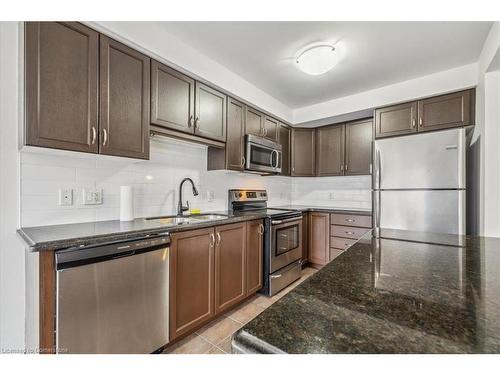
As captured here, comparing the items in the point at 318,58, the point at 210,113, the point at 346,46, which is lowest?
the point at 210,113

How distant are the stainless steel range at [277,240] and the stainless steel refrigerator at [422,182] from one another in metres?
0.96

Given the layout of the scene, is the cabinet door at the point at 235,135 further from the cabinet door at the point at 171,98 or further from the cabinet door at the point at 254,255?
the cabinet door at the point at 254,255

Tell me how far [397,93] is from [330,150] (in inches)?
44.1

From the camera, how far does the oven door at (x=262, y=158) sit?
8.89ft

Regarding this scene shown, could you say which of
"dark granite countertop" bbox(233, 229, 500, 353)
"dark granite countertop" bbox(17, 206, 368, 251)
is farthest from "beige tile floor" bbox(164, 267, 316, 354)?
"dark granite countertop" bbox(233, 229, 500, 353)

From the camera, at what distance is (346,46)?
204cm

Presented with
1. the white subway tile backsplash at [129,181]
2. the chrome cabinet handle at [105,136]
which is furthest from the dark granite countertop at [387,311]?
the white subway tile backsplash at [129,181]

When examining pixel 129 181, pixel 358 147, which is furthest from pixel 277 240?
pixel 358 147

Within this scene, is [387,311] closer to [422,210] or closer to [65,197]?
[65,197]

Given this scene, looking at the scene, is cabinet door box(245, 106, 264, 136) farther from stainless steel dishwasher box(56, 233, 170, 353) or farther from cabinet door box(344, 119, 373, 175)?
stainless steel dishwasher box(56, 233, 170, 353)

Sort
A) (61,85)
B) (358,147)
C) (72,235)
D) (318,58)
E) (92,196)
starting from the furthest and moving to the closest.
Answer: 1. (358,147)
2. (318,58)
3. (92,196)
4. (61,85)
5. (72,235)

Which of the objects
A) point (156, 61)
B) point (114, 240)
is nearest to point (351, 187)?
point (156, 61)

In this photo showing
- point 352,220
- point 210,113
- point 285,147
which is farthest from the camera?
point 285,147

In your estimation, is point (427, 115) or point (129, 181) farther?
point (427, 115)
